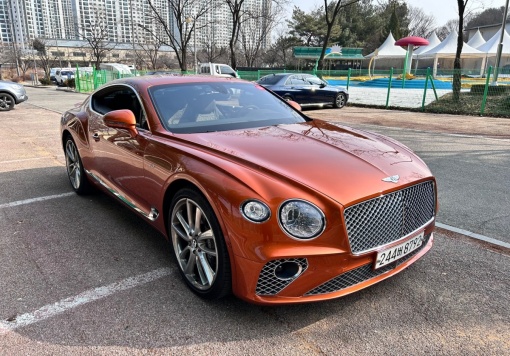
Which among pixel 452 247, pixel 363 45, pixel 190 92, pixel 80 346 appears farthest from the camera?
pixel 363 45

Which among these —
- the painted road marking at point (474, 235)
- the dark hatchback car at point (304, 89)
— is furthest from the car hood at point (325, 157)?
the dark hatchback car at point (304, 89)

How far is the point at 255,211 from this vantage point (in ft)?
7.43

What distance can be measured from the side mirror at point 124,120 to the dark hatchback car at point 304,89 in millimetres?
11883

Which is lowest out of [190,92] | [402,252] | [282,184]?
[402,252]

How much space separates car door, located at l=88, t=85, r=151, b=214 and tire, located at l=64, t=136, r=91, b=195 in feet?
2.07

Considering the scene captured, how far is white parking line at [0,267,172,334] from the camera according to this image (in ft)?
8.34

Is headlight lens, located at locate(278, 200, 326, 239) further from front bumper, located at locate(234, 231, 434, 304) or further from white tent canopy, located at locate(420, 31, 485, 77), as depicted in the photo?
white tent canopy, located at locate(420, 31, 485, 77)

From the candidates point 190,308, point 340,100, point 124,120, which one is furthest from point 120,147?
point 340,100

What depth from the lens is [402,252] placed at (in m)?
2.58

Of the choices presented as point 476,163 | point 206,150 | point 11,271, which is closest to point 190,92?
point 206,150

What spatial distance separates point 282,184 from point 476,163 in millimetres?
5727

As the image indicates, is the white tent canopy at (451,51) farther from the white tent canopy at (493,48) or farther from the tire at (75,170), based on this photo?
the tire at (75,170)

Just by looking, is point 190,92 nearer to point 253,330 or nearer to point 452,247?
point 253,330

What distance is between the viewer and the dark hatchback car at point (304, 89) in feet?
50.4
